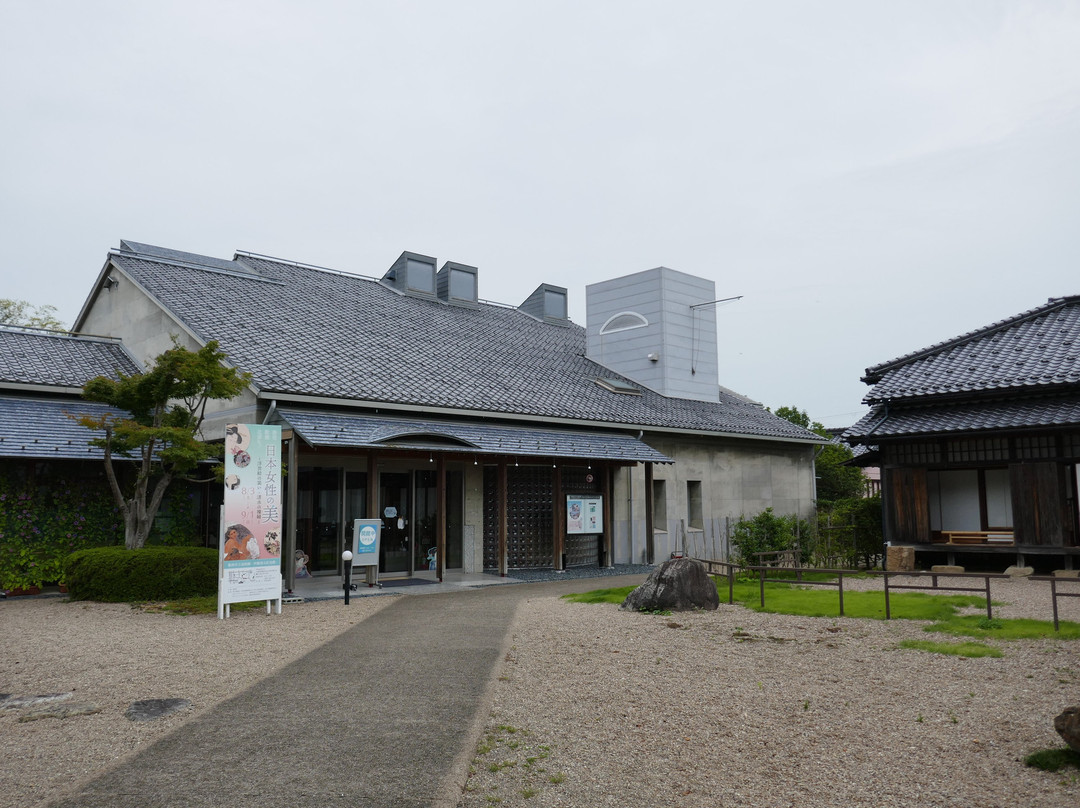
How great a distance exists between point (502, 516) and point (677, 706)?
10578mm

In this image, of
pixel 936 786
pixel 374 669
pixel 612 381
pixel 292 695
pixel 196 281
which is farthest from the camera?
pixel 612 381

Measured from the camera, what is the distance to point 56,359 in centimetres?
1716

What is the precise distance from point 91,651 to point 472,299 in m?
19.0

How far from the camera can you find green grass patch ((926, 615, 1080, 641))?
922cm

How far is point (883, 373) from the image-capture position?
20188 mm

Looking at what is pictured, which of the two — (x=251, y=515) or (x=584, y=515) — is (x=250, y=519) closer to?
(x=251, y=515)

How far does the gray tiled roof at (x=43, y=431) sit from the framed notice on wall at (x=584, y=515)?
31.1ft

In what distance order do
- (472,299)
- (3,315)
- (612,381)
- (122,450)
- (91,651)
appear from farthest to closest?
(3,315), (472,299), (612,381), (122,450), (91,651)

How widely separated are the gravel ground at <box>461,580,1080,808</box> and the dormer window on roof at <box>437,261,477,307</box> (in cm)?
1752

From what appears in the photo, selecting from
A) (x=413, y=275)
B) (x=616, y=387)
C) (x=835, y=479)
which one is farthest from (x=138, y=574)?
(x=835, y=479)

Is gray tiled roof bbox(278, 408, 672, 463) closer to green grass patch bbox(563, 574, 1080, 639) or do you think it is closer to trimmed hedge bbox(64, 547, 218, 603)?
trimmed hedge bbox(64, 547, 218, 603)

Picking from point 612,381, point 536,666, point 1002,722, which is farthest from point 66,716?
point 612,381

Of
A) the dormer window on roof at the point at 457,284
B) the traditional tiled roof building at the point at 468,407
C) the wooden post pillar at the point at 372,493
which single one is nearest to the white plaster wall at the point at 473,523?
the traditional tiled roof building at the point at 468,407

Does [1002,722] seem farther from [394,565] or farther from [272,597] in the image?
[394,565]
